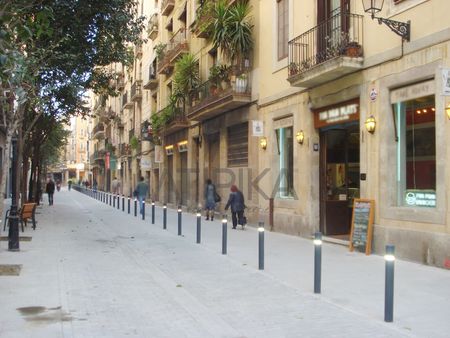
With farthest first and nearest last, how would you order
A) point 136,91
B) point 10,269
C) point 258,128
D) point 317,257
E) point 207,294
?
point 136,91 < point 258,128 < point 10,269 < point 207,294 < point 317,257

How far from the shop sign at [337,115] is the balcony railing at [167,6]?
62.1 feet

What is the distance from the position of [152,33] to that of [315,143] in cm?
2509

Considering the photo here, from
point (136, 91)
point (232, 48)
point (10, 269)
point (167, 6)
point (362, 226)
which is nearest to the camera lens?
point (10, 269)

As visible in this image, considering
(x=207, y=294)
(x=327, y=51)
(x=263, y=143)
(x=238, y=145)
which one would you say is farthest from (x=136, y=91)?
(x=207, y=294)

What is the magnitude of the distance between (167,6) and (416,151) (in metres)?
23.3

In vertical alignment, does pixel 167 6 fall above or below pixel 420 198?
above

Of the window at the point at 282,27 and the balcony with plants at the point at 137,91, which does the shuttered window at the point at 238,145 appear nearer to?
the window at the point at 282,27

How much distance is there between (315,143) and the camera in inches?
567

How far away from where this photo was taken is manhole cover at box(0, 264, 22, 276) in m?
9.03

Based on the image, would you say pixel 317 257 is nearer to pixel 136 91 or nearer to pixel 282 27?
pixel 282 27

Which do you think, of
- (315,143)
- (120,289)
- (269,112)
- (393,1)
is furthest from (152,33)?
(120,289)

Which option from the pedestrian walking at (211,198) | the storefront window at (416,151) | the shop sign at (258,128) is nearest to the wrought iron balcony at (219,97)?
the shop sign at (258,128)

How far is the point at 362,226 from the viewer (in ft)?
38.0

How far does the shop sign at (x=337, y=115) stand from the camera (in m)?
12.6
